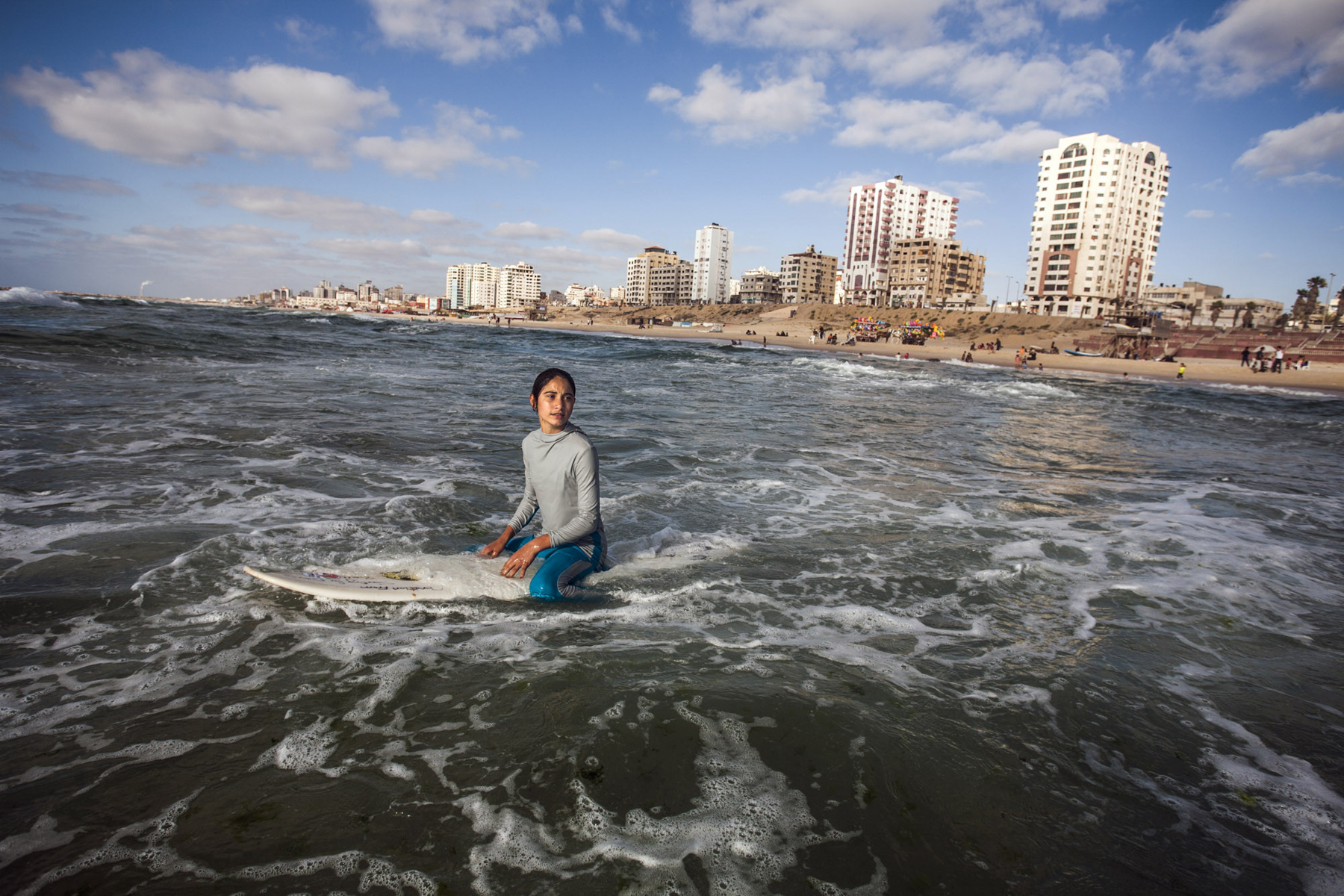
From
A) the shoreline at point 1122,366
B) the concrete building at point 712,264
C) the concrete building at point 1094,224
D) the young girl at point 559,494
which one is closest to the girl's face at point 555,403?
the young girl at point 559,494

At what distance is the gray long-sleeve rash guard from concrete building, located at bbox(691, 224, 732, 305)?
592 feet

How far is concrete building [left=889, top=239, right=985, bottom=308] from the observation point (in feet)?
438

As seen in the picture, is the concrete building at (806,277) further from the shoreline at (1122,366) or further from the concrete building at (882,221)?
the shoreline at (1122,366)

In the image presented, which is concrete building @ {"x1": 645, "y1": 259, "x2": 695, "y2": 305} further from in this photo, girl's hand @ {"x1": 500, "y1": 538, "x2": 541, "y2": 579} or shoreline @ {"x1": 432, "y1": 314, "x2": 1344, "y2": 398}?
girl's hand @ {"x1": 500, "y1": 538, "x2": 541, "y2": 579}

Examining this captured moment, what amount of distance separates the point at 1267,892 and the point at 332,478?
27.3ft

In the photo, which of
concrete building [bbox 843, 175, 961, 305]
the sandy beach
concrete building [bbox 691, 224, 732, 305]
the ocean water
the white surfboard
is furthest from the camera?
concrete building [bbox 691, 224, 732, 305]

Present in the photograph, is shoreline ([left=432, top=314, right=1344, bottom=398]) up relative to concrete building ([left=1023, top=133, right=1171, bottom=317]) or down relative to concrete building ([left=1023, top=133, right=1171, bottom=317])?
down

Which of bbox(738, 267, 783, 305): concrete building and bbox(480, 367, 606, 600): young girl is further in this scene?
bbox(738, 267, 783, 305): concrete building

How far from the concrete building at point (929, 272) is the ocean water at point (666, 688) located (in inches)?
5345

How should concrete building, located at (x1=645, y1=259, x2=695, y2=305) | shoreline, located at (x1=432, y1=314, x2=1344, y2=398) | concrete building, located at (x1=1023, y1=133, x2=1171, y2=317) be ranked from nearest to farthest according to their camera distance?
shoreline, located at (x1=432, y1=314, x2=1344, y2=398) < concrete building, located at (x1=1023, y1=133, x2=1171, y2=317) < concrete building, located at (x1=645, y1=259, x2=695, y2=305)

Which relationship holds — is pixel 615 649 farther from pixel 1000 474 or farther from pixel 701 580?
pixel 1000 474

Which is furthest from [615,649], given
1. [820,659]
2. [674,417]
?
[674,417]

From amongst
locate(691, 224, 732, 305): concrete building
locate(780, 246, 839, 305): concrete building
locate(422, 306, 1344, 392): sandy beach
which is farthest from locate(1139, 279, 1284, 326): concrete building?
locate(691, 224, 732, 305): concrete building

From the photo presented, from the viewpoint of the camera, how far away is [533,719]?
306 cm
